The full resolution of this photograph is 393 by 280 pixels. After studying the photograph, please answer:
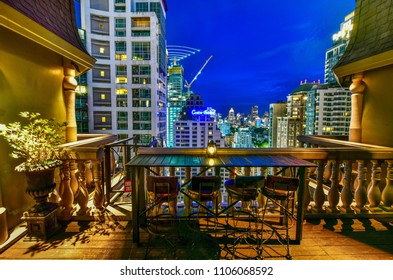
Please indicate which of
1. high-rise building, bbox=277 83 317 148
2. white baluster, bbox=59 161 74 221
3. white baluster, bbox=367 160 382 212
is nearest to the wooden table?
white baluster, bbox=59 161 74 221

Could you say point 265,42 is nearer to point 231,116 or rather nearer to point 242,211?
point 231,116

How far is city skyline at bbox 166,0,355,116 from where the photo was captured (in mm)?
99369

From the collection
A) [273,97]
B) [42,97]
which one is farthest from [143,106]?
[273,97]

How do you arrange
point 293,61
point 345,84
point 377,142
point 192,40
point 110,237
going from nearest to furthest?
point 110,237 < point 377,142 < point 345,84 < point 192,40 < point 293,61

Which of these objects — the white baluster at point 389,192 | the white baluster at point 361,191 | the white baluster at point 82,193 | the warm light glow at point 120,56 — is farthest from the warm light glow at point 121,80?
the white baluster at point 389,192

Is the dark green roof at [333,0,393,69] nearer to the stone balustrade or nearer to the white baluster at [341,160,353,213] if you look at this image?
the white baluster at [341,160,353,213]

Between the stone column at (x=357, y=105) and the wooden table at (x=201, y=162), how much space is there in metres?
3.34

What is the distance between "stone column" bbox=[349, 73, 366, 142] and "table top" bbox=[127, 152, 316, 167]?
337 centimetres

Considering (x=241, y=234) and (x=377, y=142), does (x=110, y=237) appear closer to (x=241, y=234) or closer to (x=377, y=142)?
(x=241, y=234)

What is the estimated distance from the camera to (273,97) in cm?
Answer: 19175

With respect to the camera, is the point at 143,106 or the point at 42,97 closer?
the point at 42,97

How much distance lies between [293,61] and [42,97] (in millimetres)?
178698

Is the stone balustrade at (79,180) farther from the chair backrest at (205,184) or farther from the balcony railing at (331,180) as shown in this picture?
the chair backrest at (205,184)

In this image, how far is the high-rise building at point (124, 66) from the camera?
107 ft
